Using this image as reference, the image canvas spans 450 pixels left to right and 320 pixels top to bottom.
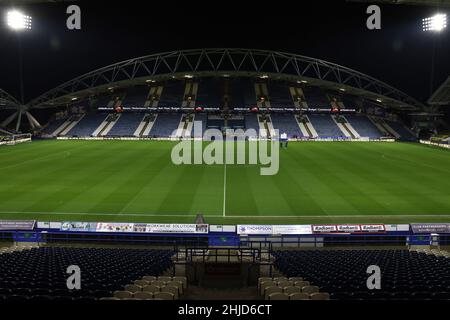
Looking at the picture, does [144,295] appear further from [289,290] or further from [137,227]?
[137,227]

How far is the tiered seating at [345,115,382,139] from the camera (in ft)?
250

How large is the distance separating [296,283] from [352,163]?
3504 cm

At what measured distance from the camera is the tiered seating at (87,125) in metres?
76.4

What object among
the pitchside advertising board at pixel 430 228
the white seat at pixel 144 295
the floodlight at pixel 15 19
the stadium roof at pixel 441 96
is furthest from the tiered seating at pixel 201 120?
the white seat at pixel 144 295

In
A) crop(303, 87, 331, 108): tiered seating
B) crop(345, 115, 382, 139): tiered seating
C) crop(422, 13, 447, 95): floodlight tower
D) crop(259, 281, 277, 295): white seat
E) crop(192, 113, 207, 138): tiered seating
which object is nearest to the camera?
crop(259, 281, 277, 295): white seat

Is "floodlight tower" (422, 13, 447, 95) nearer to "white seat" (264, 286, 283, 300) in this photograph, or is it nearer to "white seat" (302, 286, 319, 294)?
"white seat" (302, 286, 319, 294)

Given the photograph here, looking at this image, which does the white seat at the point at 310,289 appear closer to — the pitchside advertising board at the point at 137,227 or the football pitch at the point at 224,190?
the pitchside advertising board at the point at 137,227

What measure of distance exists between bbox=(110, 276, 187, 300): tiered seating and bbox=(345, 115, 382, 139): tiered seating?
70483mm

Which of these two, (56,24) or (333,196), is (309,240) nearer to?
(333,196)

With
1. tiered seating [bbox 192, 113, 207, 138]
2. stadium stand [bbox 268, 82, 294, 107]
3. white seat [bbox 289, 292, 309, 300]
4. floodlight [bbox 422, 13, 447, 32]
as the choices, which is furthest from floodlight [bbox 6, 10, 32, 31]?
white seat [bbox 289, 292, 309, 300]

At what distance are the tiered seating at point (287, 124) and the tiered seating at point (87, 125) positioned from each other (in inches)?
1395

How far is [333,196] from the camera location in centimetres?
2830

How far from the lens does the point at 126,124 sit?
8100cm

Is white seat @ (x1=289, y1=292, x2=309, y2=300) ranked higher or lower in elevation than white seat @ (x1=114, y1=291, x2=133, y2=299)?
lower
